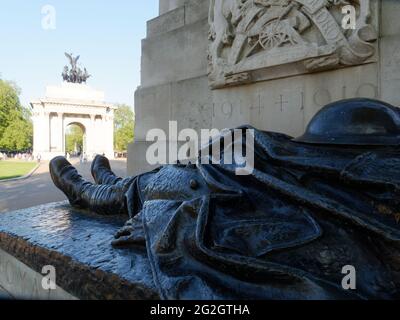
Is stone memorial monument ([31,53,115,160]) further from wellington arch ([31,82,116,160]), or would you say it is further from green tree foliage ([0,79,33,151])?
green tree foliage ([0,79,33,151])

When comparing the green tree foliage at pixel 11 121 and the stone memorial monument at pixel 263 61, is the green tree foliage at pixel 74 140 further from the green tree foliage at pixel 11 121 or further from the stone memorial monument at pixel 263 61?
the stone memorial monument at pixel 263 61

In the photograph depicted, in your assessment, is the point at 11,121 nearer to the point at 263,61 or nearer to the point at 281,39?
the point at 263,61

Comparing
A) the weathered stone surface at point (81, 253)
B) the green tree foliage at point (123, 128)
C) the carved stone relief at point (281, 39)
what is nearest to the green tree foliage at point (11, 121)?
the green tree foliage at point (123, 128)

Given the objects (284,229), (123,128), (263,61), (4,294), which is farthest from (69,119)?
(284,229)

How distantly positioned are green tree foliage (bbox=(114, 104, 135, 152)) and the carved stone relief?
205 feet

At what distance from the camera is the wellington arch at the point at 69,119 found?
47.4 m

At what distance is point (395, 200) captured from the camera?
124cm

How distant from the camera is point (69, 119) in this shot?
164 feet

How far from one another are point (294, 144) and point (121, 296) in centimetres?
116

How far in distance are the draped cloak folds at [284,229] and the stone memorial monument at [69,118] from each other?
49.1 metres

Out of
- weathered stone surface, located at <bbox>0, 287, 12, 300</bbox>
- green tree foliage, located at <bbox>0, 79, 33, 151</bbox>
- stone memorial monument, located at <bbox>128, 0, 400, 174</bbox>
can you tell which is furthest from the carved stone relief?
green tree foliage, located at <bbox>0, 79, 33, 151</bbox>

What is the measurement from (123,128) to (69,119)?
77.3 feet
